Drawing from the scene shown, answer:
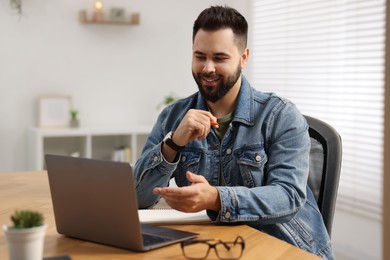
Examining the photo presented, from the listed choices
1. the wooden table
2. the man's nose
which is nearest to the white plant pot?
the wooden table

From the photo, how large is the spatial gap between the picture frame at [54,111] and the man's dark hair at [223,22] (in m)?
2.58

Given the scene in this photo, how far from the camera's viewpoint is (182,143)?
1.75m

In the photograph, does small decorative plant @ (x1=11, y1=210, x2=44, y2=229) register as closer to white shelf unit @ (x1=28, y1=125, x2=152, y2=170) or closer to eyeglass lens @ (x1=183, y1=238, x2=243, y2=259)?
eyeglass lens @ (x1=183, y1=238, x2=243, y2=259)

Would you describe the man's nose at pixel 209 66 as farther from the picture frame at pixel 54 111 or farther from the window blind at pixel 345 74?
A: the picture frame at pixel 54 111

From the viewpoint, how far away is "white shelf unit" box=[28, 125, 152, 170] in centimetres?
412

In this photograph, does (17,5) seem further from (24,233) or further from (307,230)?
(24,233)

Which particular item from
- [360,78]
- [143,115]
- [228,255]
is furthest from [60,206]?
[143,115]

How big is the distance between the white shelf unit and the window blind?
116cm

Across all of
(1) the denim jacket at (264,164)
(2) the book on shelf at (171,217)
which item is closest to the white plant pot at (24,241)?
(2) the book on shelf at (171,217)

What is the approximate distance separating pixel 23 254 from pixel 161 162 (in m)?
0.72

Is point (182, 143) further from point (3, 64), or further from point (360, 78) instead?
point (3, 64)

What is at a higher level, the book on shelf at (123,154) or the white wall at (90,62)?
the white wall at (90,62)

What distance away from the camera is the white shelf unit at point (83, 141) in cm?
412

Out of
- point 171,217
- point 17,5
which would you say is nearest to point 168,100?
point 17,5
